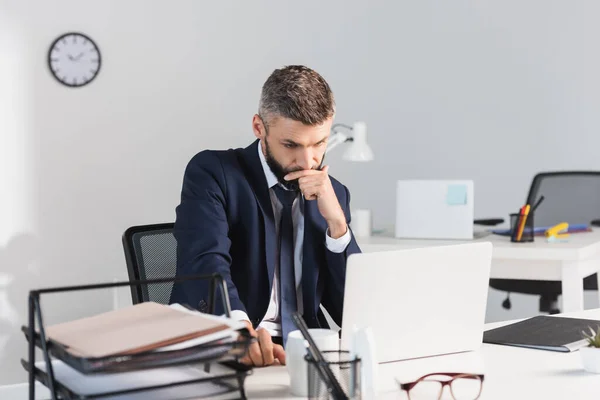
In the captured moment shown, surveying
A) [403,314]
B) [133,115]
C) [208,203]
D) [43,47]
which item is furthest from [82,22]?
[403,314]

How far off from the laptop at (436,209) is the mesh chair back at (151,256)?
158 cm

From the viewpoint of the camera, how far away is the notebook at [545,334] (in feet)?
5.79

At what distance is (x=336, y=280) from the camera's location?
211cm

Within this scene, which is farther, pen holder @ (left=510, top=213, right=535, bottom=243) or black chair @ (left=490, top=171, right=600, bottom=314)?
black chair @ (left=490, top=171, right=600, bottom=314)

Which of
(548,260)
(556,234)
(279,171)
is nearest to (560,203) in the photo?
(556,234)

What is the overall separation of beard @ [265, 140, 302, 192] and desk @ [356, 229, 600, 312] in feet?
4.19

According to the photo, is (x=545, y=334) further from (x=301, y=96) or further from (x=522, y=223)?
(x=522, y=223)

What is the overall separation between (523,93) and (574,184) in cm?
84

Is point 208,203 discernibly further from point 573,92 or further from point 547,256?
point 573,92

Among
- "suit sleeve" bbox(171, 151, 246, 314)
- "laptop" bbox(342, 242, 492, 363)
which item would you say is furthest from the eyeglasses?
"suit sleeve" bbox(171, 151, 246, 314)

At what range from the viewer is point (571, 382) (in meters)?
1.50

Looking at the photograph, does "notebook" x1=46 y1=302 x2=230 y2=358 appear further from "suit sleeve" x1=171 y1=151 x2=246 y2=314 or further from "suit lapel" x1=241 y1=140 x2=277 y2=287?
"suit lapel" x1=241 y1=140 x2=277 y2=287

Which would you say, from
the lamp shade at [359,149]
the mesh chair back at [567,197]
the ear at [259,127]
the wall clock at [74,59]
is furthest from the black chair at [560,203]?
the ear at [259,127]

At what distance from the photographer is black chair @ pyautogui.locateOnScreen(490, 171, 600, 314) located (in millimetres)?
4172
